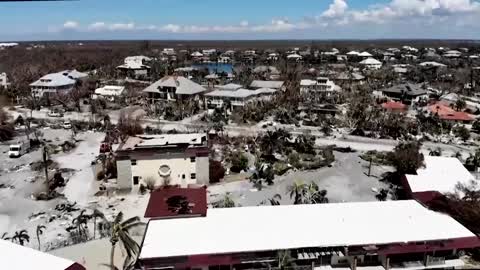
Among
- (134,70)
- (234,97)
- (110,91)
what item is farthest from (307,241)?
(134,70)

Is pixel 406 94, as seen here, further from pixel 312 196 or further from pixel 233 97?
pixel 312 196

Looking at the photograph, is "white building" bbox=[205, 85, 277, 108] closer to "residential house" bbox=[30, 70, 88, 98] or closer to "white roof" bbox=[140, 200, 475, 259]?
"residential house" bbox=[30, 70, 88, 98]

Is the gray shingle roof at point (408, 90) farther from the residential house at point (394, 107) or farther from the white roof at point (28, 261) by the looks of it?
the white roof at point (28, 261)

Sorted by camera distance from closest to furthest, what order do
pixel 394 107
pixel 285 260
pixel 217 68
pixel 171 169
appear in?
pixel 285 260
pixel 171 169
pixel 394 107
pixel 217 68

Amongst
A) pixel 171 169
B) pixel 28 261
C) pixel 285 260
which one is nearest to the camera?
pixel 28 261

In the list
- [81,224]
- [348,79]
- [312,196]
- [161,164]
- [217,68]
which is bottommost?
[81,224]

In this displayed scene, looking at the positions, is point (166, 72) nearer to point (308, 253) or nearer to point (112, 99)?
point (112, 99)

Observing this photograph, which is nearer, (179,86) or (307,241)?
(307,241)
